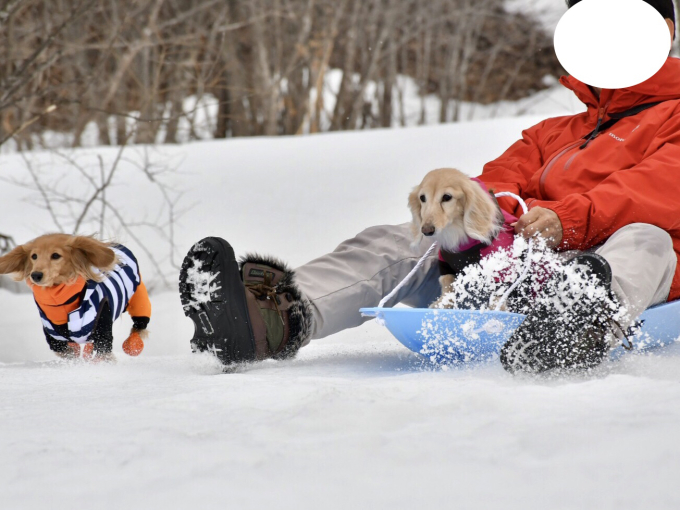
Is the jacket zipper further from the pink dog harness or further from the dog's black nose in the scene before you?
the dog's black nose

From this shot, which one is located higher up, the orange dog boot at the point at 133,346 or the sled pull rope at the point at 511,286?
the sled pull rope at the point at 511,286

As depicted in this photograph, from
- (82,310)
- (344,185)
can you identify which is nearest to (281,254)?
(344,185)

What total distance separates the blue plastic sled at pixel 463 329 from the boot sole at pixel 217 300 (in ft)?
1.08

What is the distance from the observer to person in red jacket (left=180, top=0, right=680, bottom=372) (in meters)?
1.63

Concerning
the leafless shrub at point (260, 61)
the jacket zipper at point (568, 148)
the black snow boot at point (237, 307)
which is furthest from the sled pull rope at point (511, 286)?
the leafless shrub at point (260, 61)

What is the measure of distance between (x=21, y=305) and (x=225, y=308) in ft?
7.26

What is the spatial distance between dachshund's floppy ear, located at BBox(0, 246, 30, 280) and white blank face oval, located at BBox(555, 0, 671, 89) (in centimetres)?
187

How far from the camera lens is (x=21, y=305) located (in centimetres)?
361

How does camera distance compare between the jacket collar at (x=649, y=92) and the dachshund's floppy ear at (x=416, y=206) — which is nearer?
the dachshund's floppy ear at (x=416, y=206)

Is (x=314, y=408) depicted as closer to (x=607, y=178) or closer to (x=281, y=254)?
(x=607, y=178)

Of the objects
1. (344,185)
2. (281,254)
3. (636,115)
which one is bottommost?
(281,254)

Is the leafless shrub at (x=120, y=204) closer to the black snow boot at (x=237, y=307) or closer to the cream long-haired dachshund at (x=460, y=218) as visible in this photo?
the black snow boot at (x=237, y=307)

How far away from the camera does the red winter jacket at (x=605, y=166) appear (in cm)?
195

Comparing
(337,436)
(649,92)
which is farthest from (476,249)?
(337,436)
